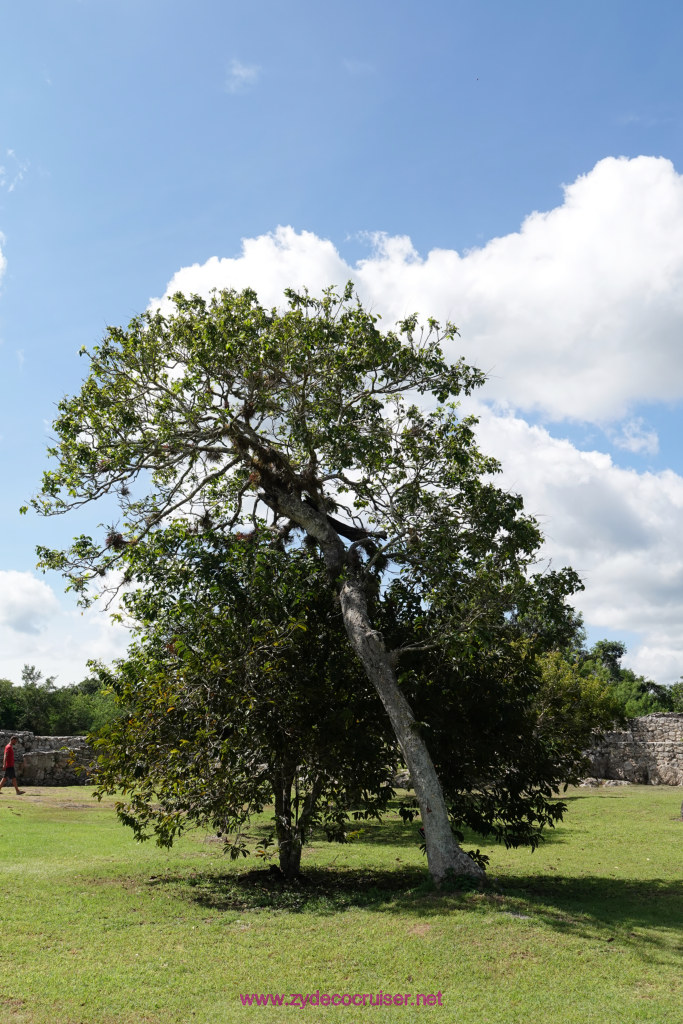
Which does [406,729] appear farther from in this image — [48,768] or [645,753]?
[645,753]

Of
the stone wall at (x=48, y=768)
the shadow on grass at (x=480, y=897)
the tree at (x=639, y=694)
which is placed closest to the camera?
the shadow on grass at (x=480, y=897)

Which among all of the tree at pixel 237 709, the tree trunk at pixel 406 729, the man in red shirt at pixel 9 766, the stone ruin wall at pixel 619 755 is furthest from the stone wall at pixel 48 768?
the tree trunk at pixel 406 729

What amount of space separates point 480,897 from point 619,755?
1778cm

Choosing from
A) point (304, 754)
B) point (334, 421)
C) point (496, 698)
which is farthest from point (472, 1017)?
point (334, 421)

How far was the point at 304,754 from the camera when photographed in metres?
8.80

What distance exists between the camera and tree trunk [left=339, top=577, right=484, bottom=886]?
26.3 ft

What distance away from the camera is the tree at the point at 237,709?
8.62 m

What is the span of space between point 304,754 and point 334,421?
4.17 meters

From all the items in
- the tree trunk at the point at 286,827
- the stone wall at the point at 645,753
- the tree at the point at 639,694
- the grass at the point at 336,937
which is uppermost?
the tree at the point at 639,694

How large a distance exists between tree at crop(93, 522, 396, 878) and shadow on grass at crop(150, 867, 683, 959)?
58cm

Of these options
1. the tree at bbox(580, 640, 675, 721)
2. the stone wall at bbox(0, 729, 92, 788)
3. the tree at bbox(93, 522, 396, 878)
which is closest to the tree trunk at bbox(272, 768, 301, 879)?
the tree at bbox(93, 522, 396, 878)

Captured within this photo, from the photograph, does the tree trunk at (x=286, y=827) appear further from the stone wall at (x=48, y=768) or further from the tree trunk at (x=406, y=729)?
the stone wall at (x=48, y=768)

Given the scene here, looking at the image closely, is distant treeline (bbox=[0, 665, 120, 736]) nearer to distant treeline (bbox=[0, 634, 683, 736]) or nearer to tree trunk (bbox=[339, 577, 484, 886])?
distant treeline (bbox=[0, 634, 683, 736])

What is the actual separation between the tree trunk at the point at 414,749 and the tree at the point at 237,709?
536 millimetres
